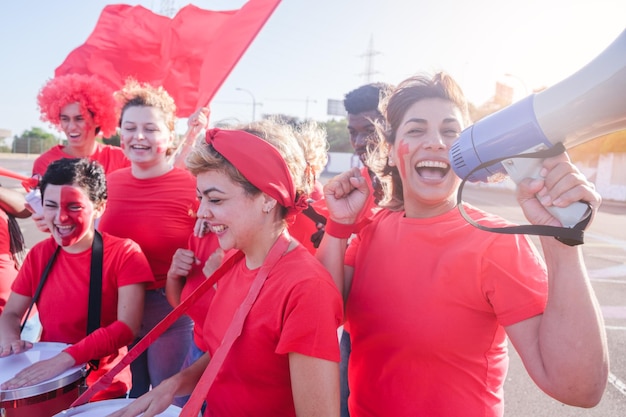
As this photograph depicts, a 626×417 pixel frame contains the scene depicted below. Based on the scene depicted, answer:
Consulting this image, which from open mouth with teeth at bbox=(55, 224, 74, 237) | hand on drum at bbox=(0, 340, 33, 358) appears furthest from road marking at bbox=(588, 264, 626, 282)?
hand on drum at bbox=(0, 340, 33, 358)

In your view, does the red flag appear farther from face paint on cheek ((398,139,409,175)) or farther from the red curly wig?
face paint on cheek ((398,139,409,175))

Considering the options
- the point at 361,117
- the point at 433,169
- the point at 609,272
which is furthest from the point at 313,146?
the point at 609,272

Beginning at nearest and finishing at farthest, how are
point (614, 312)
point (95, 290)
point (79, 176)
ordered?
1. point (95, 290)
2. point (79, 176)
3. point (614, 312)

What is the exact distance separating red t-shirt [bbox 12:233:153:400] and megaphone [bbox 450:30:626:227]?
1844 millimetres

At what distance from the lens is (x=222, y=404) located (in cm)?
154

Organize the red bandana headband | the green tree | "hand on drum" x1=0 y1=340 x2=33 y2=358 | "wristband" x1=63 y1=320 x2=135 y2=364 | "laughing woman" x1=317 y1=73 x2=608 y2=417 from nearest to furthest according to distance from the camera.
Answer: "laughing woman" x1=317 y1=73 x2=608 y2=417, the red bandana headband, "wristband" x1=63 y1=320 x2=135 y2=364, "hand on drum" x1=0 y1=340 x2=33 y2=358, the green tree

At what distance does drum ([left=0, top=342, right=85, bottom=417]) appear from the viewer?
1.74 metres

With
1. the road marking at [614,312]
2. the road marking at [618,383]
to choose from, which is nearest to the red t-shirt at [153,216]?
the road marking at [618,383]

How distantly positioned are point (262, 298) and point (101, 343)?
1.04m

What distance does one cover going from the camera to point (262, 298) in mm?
1466

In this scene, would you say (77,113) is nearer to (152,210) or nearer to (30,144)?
(152,210)

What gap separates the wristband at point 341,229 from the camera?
5.75 feet

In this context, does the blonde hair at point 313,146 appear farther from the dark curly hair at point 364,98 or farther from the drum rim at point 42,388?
the drum rim at point 42,388

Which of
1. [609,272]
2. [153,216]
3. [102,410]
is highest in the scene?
[153,216]
